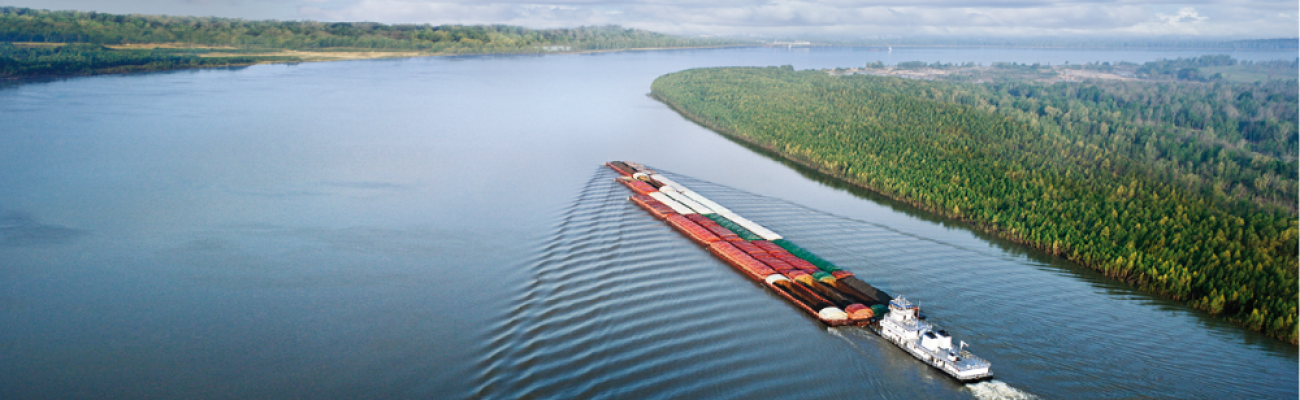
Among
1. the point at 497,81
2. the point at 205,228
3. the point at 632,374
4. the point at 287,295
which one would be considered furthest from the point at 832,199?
the point at 497,81

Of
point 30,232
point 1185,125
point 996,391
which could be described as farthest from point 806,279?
point 1185,125

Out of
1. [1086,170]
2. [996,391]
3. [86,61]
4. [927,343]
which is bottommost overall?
[996,391]

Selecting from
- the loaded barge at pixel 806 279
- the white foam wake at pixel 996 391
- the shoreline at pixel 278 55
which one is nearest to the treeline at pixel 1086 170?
the white foam wake at pixel 996 391

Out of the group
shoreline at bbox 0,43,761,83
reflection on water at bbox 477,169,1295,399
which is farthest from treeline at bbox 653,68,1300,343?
shoreline at bbox 0,43,761,83

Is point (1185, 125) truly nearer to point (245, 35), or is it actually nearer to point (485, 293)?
point (485, 293)

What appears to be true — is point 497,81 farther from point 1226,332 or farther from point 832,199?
point 1226,332

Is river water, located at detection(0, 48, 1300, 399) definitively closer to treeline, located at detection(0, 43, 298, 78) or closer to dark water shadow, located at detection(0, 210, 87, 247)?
dark water shadow, located at detection(0, 210, 87, 247)
